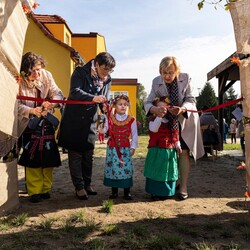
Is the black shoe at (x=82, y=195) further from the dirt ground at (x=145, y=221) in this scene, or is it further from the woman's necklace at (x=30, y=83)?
the woman's necklace at (x=30, y=83)

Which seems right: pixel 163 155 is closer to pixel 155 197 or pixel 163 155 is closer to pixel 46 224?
pixel 155 197

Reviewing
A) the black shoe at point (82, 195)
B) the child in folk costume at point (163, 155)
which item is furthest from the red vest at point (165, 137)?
the black shoe at point (82, 195)

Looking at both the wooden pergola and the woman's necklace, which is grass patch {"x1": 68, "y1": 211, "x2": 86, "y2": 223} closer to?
the woman's necklace

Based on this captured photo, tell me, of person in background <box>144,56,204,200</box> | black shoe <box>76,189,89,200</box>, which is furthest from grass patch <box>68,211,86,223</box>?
person in background <box>144,56,204,200</box>

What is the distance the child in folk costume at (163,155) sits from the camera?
14.5ft

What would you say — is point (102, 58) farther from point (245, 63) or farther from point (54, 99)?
point (245, 63)

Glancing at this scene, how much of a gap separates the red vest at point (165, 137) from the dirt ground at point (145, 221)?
72cm

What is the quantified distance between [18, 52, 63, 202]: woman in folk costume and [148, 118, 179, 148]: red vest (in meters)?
1.28

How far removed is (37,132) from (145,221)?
1700mm

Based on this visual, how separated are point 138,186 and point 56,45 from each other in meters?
11.9

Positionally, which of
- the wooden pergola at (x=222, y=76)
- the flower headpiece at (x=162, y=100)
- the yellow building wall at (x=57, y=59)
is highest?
the yellow building wall at (x=57, y=59)

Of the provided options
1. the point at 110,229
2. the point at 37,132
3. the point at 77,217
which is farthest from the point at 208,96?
the point at 110,229

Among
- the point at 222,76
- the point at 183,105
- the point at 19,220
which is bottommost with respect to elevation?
the point at 19,220

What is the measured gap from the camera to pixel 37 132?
423 cm
